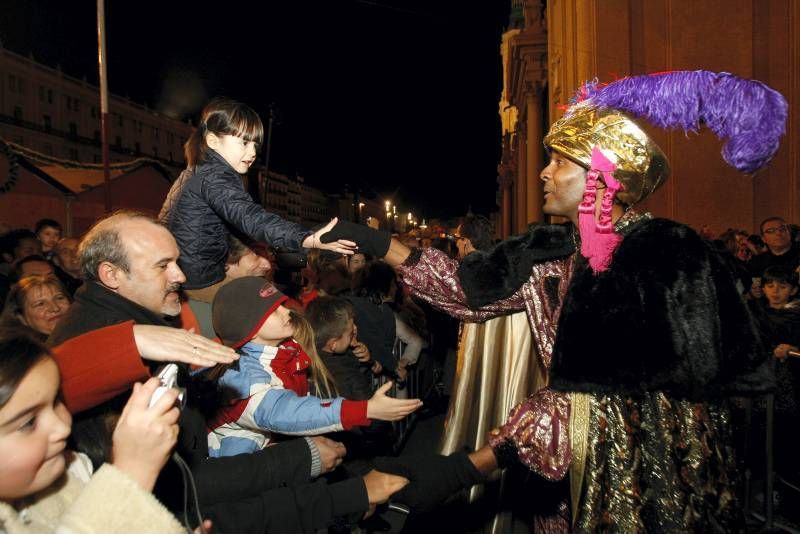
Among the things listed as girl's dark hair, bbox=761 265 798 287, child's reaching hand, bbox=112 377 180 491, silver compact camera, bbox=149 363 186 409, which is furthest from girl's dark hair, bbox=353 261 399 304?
child's reaching hand, bbox=112 377 180 491

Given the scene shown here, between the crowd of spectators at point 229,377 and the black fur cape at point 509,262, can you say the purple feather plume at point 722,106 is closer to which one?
the black fur cape at point 509,262

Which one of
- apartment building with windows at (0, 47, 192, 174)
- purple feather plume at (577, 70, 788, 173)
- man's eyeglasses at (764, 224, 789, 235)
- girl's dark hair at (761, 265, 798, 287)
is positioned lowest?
girl's dark hair at (761, 265, 798, 287)

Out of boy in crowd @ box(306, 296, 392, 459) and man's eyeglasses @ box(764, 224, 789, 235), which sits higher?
man's eyeglasses @ box(764, 224, 789, 235)

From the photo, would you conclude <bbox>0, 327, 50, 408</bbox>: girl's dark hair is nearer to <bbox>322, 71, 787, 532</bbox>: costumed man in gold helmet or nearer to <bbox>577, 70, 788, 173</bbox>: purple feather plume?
<bbox>322, 71, 787, 532</bbox>: costumed man in gold helmet

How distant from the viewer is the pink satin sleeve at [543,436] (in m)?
2.35

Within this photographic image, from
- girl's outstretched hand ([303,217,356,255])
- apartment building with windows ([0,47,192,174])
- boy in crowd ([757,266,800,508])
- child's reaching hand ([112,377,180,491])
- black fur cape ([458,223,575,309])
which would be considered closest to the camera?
child's reaching hand ([112,377,180,491])

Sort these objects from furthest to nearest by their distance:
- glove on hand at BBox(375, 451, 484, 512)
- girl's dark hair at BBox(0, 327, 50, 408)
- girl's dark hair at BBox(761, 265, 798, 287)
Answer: girl's dark hair at BBox(761, 265, 798, 287) < glove on hand at BBox(375, 451, 484, 512) < girl's dark hair at BBox(0, 327, 50, 408)

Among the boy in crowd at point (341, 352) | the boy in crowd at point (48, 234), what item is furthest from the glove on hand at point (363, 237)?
the boy in crowd at point (48, 234)

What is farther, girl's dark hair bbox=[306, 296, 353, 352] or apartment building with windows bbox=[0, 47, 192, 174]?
apartment building with windows bbox=[0, 47, 192, 174]

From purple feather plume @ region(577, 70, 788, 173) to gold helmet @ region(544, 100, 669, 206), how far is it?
0.40 ft

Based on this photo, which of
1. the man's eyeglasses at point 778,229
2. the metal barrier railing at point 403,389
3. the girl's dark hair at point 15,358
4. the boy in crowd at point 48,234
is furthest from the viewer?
the boy in crowd at point 48,234

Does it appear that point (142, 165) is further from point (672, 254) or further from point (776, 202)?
point (672, 254)

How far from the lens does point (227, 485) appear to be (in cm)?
223

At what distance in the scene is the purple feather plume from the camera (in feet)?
8.55
